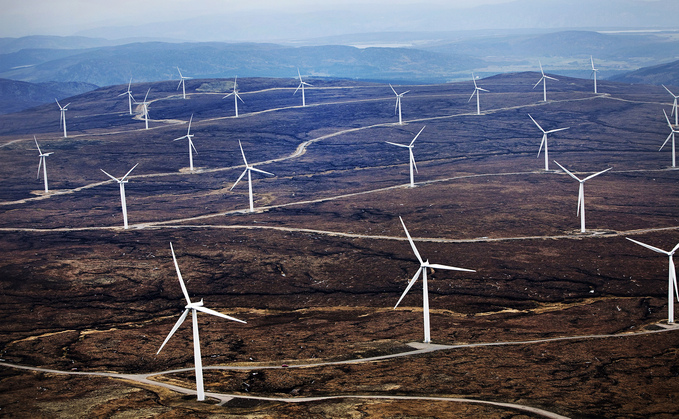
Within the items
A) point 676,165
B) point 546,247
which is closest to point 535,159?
point 676,165

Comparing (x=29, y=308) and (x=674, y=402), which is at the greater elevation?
(x=674, y=402)

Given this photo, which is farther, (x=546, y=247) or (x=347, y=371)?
(x=546, y=247)

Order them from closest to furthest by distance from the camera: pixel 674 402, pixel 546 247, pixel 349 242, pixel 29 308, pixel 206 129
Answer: pixel 674 402 < pixel 29 308 < pixel 546 247 < pixel 349 242 < pixel 206 129

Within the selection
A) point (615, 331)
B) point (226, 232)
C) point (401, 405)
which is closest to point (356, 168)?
point (226, 232)

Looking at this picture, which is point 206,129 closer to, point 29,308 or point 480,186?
point 480,186

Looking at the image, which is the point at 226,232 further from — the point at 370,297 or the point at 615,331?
the point at 615,331

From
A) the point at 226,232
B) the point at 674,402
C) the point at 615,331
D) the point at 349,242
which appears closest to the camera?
the point at 674,402
